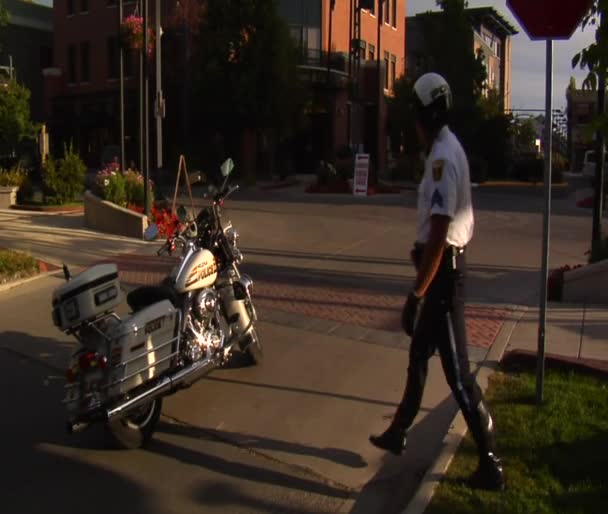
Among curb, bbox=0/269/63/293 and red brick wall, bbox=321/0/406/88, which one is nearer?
curb, bbox=0/269/63/293

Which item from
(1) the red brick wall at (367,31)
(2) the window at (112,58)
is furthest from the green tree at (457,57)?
(2) the window at (112,58)

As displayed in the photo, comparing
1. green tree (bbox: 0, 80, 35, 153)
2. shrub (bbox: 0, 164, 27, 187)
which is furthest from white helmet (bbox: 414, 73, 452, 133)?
green tree (bbox: 0, 80, 35, 153)

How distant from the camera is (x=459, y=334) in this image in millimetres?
4797

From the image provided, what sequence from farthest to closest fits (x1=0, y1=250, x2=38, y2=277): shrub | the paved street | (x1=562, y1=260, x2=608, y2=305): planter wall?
(x1=0, y1=250, x2=38, y2=277): shrub → (x1=562, y1=260, x2=608, y2=305): planter wall → the paved street

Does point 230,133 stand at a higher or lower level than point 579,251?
higher

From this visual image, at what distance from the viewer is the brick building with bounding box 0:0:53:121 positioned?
4741 centimetres

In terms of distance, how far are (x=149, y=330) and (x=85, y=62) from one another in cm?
4175

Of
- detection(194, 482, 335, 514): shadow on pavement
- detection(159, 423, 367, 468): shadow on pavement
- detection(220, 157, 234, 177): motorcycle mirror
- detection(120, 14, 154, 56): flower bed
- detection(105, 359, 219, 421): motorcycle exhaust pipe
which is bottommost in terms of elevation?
detection(194, 482, 335, 514): shadow on pavement

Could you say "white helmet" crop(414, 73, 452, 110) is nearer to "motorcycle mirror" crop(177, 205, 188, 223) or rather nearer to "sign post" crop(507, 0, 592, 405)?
"sign post" crop(507, 0, 592, 405)

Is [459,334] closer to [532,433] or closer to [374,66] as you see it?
[532,433]

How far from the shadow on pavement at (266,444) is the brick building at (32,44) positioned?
146 ft

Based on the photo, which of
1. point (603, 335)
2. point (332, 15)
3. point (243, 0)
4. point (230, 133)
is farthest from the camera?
point (332, 15)

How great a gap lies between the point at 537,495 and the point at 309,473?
1345mm

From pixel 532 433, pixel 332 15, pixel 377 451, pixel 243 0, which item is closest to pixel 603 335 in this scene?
pixel 532 433
